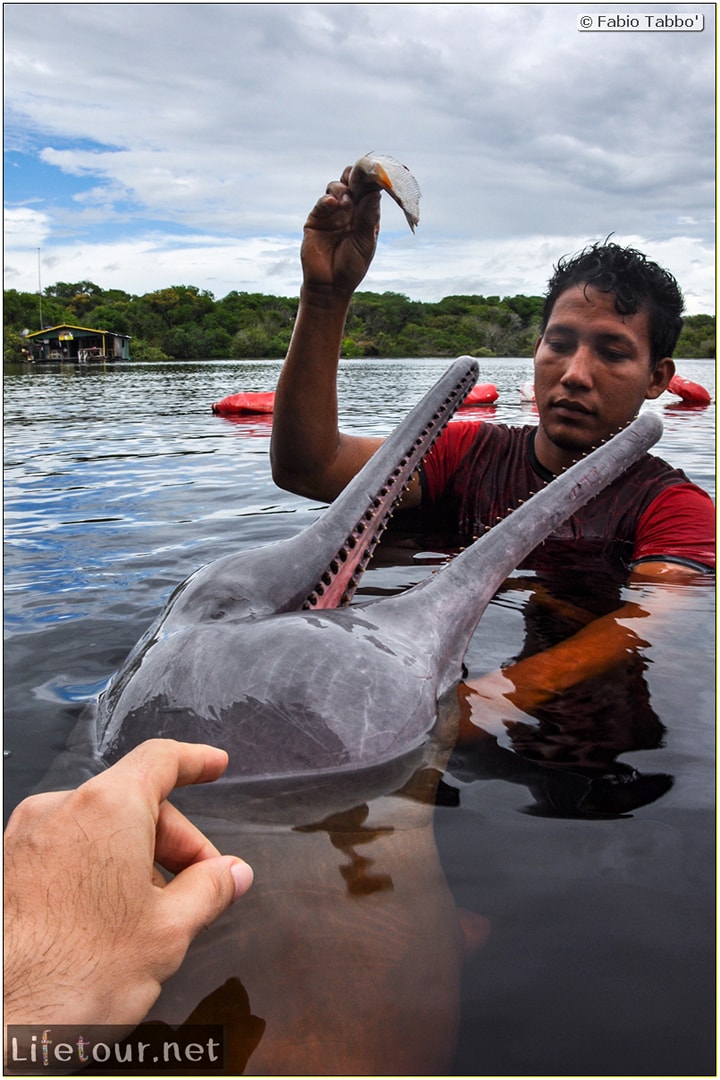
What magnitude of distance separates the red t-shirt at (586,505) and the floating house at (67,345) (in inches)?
2318

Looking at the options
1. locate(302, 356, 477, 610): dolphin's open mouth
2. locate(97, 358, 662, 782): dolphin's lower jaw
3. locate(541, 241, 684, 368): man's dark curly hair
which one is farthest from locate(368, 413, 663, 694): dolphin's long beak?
locate(541, 241, 684, 368): man's dark curly hair

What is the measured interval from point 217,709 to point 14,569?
12.0 feet

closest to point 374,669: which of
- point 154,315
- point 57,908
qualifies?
point 57,908

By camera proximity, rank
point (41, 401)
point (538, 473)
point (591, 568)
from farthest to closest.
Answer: point (41, 401) → point (538, 473) → point (591, 568)

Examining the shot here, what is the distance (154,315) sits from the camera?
83875 millimetres

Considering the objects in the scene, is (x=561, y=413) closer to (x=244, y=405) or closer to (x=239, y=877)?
(x=239, y=877)

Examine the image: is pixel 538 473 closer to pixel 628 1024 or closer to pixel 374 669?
pixel 374 669

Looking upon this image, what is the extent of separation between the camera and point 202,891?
1.37 metres

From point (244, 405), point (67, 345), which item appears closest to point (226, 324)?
point (67, 345)

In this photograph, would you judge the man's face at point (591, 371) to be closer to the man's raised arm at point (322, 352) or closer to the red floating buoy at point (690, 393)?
the man's raised arm at point (322, 352)

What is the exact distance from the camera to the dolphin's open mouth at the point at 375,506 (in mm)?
2680

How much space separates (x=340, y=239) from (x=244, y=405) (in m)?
14.2

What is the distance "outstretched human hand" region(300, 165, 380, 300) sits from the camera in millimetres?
3744

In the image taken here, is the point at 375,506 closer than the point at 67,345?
Yes
